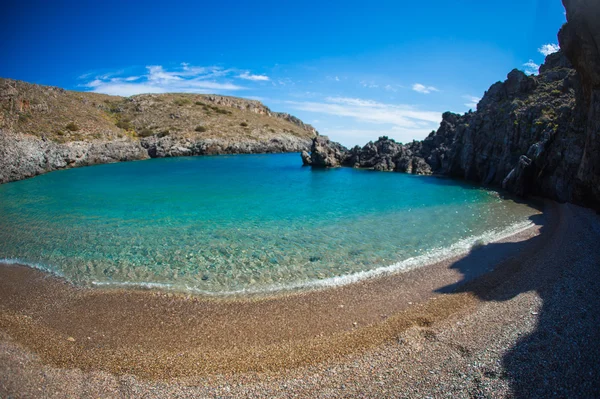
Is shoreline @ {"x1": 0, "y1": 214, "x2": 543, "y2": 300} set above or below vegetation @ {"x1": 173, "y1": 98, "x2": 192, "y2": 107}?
below

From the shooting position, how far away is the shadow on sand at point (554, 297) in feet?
24.7

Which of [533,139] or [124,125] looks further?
[124,125]

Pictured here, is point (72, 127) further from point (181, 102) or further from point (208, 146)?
point (181, 102)

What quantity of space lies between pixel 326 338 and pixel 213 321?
4.19 meters

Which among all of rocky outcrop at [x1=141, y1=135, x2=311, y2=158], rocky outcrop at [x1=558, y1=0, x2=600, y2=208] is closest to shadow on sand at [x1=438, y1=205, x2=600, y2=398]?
rocky outcrop at [x1=558, y1=0, x2=600, y2=208]

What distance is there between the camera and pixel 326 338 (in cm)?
1015

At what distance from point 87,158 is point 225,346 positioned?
76837 millimetres

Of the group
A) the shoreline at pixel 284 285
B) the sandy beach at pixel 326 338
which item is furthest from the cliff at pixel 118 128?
the sandy beach at pixel 326 338

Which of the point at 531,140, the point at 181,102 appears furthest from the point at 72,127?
the point at 531,140

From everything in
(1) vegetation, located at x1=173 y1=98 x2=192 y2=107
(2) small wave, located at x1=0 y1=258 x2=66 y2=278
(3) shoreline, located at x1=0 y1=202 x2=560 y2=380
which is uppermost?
(1) vegetation, located at x1=173 y1=98 x2=192 y2=107

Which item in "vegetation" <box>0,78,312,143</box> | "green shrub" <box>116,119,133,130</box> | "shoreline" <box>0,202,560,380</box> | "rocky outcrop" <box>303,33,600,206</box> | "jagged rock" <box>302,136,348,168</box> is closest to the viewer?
"shoreline" <box>0,202,560,380</box>

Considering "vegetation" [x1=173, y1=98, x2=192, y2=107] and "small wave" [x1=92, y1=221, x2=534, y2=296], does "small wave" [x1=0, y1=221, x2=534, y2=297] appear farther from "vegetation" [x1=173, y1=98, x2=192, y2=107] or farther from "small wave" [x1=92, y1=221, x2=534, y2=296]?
"vegetation" [x1=173, y1=98, x2=192, y2=107]

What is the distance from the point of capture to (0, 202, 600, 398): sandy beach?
784cm

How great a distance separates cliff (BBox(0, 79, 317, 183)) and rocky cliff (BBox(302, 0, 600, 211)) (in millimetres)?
47705
